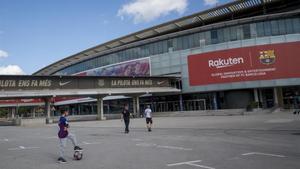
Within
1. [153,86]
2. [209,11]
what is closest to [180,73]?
[153,86]

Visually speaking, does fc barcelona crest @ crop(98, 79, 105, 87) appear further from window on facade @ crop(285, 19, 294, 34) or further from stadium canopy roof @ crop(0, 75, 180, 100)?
window on facade @ crop(285, 19, 294, 34)

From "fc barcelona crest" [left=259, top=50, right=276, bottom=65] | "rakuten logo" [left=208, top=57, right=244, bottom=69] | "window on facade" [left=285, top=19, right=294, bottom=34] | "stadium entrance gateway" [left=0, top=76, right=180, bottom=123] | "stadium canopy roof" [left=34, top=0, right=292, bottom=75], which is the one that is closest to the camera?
"stadium entrance gateway" [left=0, top=76, right=180, bottom=123]

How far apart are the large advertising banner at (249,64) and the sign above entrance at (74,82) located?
6958 millimetres

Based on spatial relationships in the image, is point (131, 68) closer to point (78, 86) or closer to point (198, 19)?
point (198, 19)

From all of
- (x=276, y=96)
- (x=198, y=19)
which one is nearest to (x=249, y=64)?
(x=276, y=96)

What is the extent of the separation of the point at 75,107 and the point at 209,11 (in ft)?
146

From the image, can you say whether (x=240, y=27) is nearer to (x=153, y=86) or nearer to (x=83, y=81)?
(x=153, y=86)

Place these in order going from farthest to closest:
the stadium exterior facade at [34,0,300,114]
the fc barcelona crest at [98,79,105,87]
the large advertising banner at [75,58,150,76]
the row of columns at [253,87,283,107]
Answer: the large advertising banner at [75,58,150,76] < the row of columns at [253,87,283,107] < the fc barcelona crest at [98,79,105,87] < the stadium exterior facade at [34,0,300,114]

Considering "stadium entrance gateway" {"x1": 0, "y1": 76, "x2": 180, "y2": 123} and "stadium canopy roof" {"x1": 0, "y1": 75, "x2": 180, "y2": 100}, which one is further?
Answer: "stadium entrance gateway" {"x1": 0, "y1": 76, "x2": 180, "y2": 123}

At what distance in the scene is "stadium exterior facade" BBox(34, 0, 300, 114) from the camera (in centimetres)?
4600

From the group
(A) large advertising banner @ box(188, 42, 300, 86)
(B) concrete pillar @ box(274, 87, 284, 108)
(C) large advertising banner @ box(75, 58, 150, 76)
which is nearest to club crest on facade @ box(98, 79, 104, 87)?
(C) large advertising banner @ box(75, 58, 150, 76)

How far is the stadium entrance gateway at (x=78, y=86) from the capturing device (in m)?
40.9

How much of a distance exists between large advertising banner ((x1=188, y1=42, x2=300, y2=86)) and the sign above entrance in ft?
22.8

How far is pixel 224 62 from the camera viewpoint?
48531 mm
